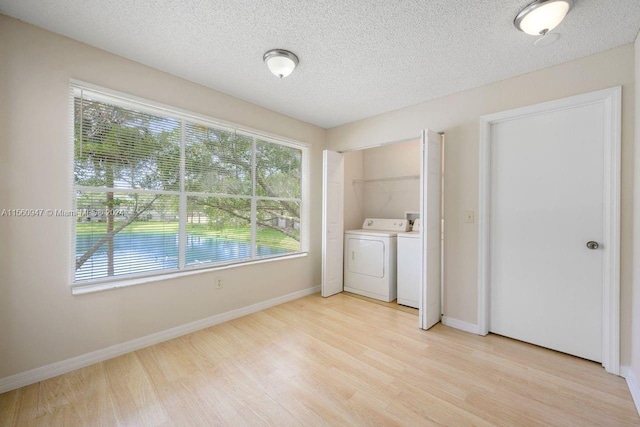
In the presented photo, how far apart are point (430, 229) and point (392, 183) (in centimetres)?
169

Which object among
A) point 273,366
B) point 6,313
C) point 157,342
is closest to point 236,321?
point 157,342

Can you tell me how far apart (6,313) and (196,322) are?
128 centimetres

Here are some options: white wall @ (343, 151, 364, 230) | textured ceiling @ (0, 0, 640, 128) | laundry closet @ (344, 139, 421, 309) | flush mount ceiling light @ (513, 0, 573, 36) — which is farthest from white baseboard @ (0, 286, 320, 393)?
flush mount ceiling light @ (513, 0, 573, 36)

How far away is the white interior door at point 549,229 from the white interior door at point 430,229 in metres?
0.50

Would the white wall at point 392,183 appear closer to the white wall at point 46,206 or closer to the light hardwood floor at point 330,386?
the light hardwood floor at point 330,386

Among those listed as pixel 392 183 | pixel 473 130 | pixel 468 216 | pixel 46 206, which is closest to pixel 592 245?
pixel 468 216

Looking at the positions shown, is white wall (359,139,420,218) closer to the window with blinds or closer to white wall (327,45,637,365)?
white wall (327,45,637,365)

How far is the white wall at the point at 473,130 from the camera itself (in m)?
1.89

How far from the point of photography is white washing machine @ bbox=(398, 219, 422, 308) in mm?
3195

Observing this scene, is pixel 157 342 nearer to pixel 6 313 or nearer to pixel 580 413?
pixel 6 313

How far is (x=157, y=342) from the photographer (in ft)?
7.57

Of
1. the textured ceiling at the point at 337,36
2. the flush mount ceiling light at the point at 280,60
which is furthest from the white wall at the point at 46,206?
the flush mount ceiling light at the point at 280,60

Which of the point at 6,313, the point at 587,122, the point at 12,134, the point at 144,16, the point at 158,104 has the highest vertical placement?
the point at 144,16

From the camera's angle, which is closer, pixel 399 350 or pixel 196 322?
pixel 399 350
